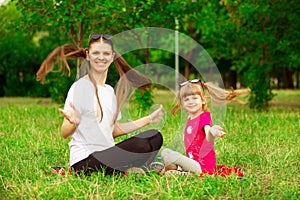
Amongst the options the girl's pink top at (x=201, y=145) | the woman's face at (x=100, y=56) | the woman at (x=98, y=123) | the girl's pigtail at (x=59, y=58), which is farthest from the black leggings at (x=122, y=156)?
the girl's pigtail at (x=59, y=58)

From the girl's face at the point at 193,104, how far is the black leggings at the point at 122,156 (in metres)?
0.48

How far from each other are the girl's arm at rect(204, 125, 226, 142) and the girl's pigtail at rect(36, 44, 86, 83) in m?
1.48

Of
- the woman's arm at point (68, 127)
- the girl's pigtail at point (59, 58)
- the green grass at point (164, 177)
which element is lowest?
the green grass at point (164, 177)

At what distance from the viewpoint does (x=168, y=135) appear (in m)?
8.55

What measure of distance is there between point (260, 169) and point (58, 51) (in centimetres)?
249

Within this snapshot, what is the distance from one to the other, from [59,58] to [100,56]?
40cm

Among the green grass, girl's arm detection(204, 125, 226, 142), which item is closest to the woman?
the green grass

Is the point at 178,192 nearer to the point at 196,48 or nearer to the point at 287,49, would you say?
the point at 287,49

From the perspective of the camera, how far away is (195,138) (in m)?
6.05

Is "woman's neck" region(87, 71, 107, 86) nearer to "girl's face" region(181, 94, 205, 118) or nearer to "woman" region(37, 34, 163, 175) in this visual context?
"woman" region(37, 34, 163, 175)

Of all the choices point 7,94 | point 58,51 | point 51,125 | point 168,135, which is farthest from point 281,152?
point 7,94

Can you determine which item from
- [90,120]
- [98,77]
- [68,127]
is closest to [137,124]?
[90,120]

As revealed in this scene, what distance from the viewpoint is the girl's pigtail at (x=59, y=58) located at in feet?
18.4

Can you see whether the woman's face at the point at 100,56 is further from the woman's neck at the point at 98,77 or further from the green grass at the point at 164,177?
the green grass at the point at 164,177
